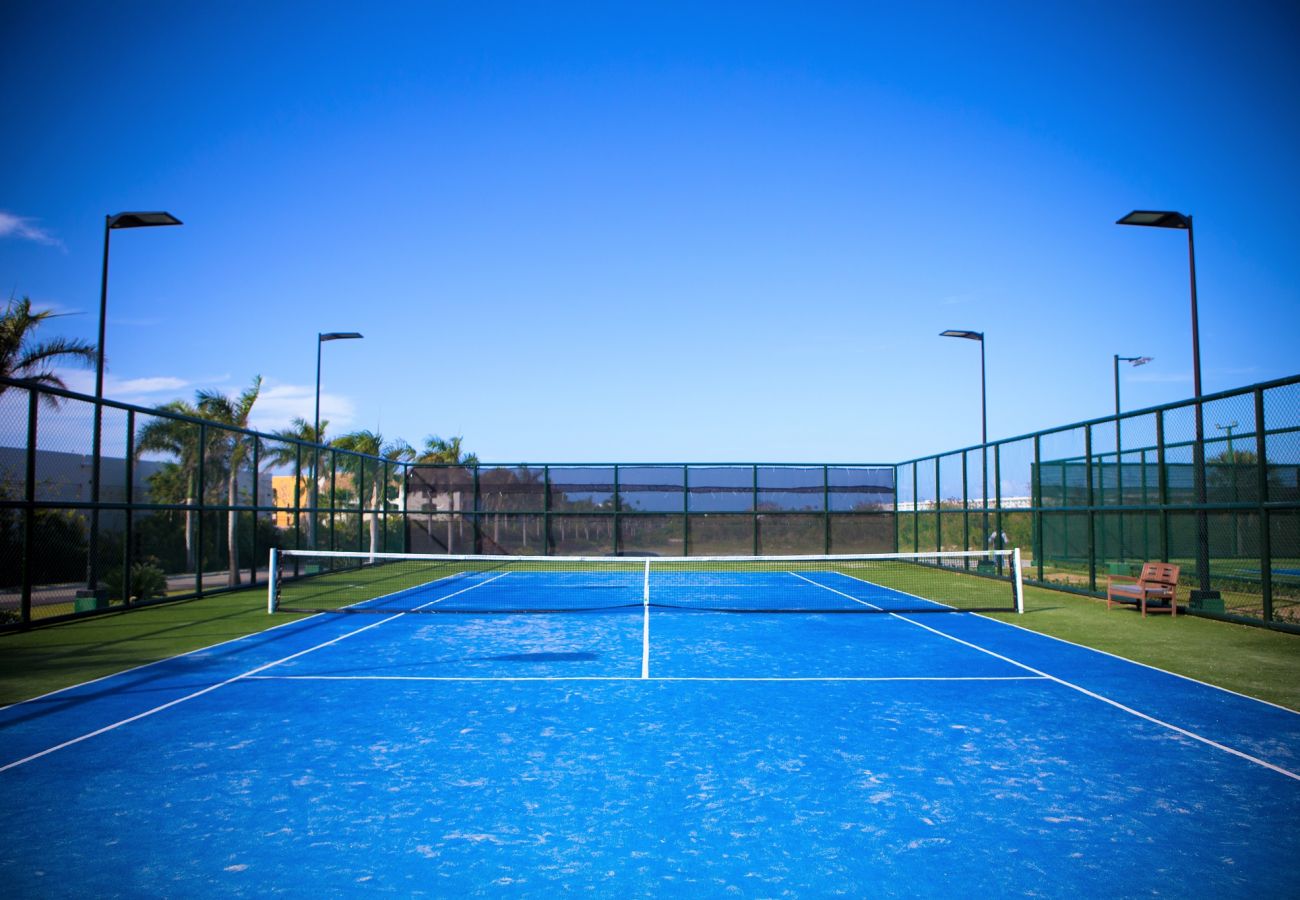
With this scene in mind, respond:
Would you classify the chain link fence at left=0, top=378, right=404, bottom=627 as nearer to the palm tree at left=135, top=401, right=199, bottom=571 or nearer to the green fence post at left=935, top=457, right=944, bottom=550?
the palm tree at left=135, top=401, right=199, bottom=571

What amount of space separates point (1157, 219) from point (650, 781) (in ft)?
43.5

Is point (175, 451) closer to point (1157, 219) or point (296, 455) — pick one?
point (296, 455)

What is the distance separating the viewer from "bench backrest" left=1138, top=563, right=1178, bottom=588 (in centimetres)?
1334

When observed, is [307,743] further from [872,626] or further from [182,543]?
[182,543]

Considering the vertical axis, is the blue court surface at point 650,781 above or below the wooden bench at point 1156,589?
below

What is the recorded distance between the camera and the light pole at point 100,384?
43.6 ft

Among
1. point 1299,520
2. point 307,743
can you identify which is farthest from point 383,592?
point 1299,520

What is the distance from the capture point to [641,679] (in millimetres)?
8602

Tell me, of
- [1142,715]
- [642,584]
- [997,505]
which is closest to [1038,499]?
[997,505]

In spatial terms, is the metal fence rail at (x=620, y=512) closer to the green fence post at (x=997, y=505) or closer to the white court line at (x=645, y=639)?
the green fence post at (x=997, y=505)

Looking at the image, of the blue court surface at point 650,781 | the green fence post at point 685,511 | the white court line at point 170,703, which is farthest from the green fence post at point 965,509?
the white court line at point 170,703

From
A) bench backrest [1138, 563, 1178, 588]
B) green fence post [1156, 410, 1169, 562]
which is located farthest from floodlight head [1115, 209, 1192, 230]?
bench backrest [1138, 563, 1178, 588]

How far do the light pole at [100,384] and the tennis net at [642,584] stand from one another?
2848mm

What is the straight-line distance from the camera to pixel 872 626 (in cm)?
1249
